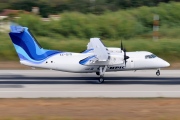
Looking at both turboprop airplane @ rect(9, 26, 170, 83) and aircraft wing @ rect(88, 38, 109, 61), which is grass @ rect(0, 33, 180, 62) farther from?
aircraft wing @ rect(88, 38, 109, 61)

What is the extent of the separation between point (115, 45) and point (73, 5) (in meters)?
23.4

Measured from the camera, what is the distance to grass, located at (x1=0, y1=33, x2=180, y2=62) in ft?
108

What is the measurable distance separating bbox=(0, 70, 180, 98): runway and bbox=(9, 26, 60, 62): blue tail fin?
1301 mm

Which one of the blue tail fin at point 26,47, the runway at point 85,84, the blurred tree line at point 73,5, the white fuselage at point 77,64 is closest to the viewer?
the runway at point 85,84

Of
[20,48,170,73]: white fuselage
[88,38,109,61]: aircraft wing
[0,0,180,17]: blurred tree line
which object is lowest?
[20,48,170,73]: white fuselage

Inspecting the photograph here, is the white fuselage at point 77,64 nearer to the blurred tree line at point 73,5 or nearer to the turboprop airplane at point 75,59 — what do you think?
the turboprop airplane at point 75,59

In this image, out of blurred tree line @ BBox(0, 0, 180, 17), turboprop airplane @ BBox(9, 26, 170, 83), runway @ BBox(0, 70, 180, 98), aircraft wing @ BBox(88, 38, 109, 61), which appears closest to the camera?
runway @ BBox(0, 70, 180, 98)

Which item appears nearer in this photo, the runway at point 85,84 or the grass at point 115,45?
the runway at point 85,84

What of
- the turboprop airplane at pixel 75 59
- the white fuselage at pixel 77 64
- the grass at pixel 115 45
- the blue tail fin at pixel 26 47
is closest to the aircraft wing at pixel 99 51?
the turboprop airplane at pixel 75 59

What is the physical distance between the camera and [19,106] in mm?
20234

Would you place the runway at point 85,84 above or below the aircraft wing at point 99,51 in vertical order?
below

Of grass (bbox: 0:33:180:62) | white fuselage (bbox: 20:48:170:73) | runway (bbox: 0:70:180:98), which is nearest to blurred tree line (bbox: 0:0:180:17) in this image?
grass (bbox: 0:33:180:62)

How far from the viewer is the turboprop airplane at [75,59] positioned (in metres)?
26.3

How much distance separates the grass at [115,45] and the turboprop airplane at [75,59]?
593cm
